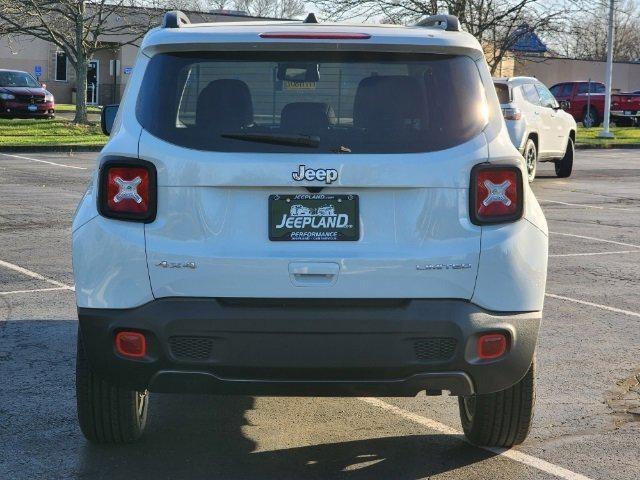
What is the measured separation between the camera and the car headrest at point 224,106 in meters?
4.55

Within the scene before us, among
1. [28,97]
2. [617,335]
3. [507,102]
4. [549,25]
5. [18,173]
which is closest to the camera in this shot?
[617,335]

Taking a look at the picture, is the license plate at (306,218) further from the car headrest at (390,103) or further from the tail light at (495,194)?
the tail light at (495,194)

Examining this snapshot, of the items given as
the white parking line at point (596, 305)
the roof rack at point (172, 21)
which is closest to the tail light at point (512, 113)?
the white parking line at point (596, 305)

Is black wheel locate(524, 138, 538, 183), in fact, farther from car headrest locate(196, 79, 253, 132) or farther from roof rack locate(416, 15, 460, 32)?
car headrest locate(196, 79, 253, 132)

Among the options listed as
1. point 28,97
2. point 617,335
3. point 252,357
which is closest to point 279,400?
point 252,357

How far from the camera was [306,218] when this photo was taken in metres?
4.40

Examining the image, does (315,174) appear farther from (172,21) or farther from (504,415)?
(504,415)

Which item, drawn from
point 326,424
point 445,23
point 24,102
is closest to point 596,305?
point 326,424

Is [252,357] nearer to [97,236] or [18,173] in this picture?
[97,236]

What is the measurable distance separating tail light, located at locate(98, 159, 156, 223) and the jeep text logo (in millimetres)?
553

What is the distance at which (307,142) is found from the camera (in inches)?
175

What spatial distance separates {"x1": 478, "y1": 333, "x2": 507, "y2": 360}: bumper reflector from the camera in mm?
4465

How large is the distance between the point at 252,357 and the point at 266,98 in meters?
1.07

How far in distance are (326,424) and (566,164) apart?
1772 centimetres
